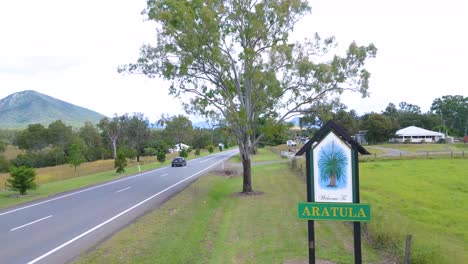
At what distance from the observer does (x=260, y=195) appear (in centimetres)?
2123

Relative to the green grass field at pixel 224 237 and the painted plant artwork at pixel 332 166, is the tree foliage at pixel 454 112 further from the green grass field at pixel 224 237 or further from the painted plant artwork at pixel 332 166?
the painted plant artwork at pixel 332 166

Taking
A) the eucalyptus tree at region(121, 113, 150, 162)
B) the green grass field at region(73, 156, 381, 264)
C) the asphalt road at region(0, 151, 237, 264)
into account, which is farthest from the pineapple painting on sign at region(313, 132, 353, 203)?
the eucalyptus tree at region(121, 113, 150, 162)

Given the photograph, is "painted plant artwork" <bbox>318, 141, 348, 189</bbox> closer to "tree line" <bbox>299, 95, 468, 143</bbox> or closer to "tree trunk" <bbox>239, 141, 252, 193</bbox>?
"tree trunk" <bbox>239, 141, 252, 193</bbox>

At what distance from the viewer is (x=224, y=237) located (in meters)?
12.3

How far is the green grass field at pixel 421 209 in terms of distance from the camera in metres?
9.99

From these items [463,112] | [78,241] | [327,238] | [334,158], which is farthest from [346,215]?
[463,112]

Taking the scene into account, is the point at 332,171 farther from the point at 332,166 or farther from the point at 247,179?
the point at 247,179

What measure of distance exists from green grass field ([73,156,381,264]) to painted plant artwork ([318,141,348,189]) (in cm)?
256

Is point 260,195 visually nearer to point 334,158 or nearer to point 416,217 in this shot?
point 416,217

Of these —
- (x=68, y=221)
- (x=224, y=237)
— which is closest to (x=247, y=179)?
(x=68, y=221)

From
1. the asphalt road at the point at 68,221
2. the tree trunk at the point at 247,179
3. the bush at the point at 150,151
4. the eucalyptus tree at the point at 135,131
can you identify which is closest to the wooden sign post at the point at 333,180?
the asphalt road at the point at 68,221

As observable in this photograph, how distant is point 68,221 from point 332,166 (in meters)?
11.4

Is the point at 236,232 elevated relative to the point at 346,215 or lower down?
lower down

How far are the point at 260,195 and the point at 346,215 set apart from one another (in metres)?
13.3
